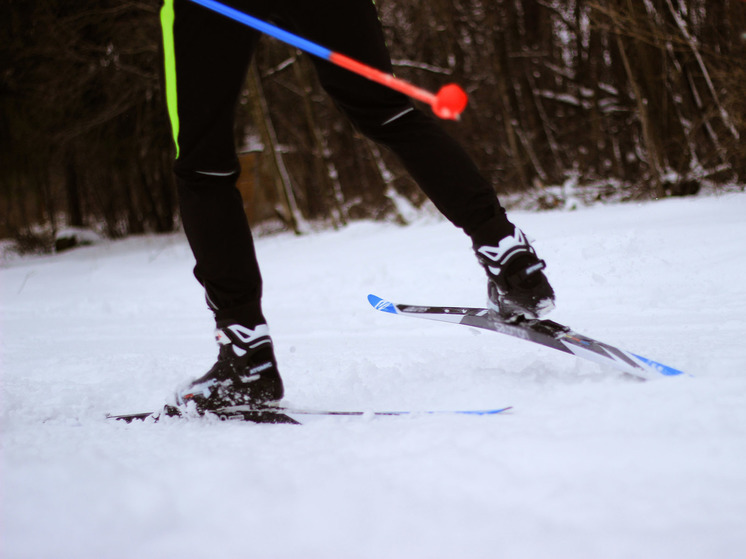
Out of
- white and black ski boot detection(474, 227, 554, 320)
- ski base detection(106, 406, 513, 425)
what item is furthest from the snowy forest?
ski base detection(106, 406, 513, 425)

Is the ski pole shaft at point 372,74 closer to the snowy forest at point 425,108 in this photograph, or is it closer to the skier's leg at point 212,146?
the skier's leg at point 212,146

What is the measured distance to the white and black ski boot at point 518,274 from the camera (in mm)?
1430

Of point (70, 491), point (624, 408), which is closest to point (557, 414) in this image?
point (624, 408)

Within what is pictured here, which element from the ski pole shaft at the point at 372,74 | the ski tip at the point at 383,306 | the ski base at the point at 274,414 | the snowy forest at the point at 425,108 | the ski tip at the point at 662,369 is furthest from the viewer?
the snowy forest at the point at 425,108

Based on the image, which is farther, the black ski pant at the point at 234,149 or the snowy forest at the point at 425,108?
the snowy forest at the point at 425,108

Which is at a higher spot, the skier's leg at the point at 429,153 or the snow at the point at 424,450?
the skier's leg at the point at 429,153

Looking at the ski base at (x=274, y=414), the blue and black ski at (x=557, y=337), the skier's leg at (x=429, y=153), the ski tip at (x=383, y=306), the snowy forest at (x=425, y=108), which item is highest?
the snowy forest at (x=425, y=108)

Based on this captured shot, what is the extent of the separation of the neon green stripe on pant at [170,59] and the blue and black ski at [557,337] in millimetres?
884

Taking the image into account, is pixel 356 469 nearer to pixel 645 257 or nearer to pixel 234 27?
pixel 234 27

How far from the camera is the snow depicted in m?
0.79

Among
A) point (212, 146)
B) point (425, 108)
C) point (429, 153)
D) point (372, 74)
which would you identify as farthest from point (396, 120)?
point (425, 108)

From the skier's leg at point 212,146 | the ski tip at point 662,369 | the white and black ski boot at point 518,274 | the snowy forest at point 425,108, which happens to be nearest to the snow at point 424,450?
the ski tip at point 662,369

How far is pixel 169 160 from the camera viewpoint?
39.3 feet

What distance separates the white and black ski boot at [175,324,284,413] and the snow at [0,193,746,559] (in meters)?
0.09
